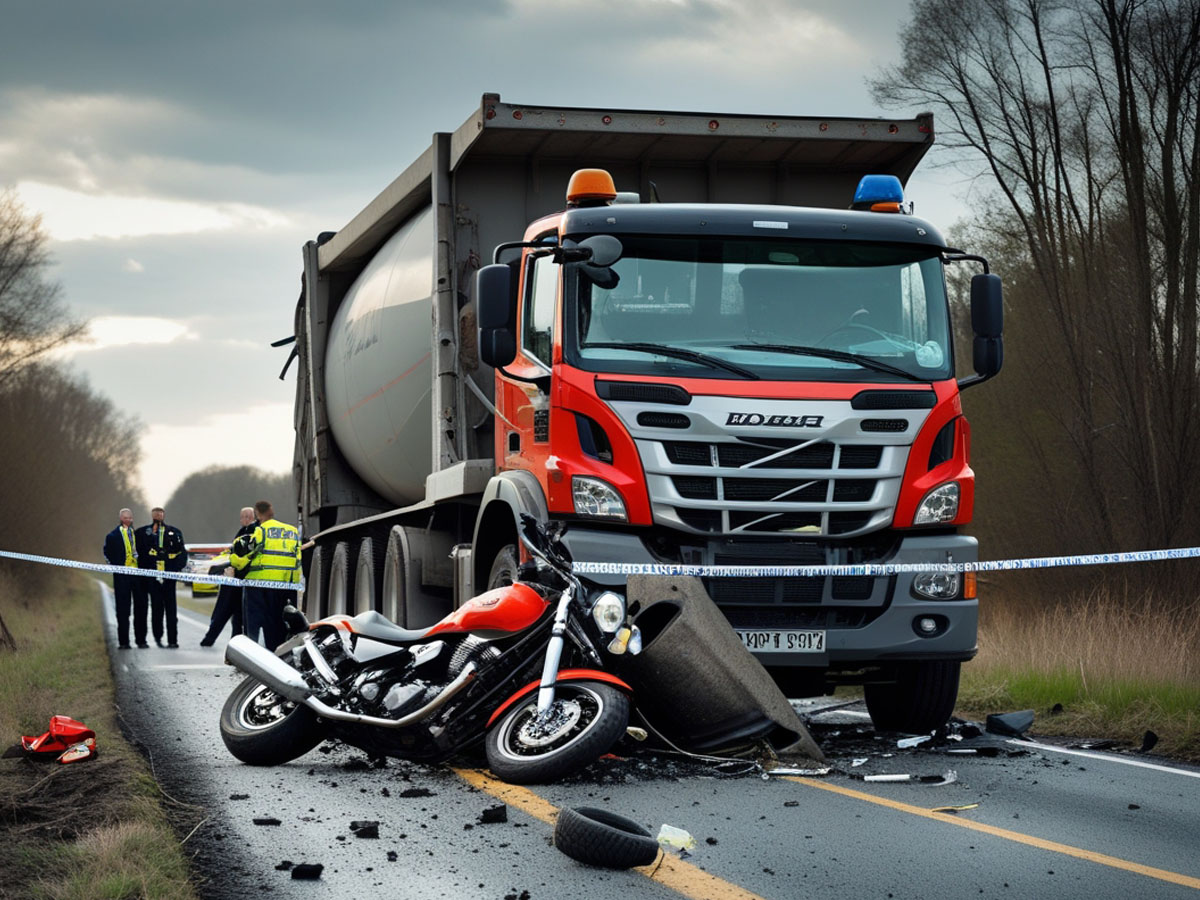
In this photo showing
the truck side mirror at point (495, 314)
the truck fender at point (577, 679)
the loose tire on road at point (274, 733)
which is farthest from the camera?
the truck side mirror at point (495, 314)

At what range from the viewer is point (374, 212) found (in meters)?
12.7

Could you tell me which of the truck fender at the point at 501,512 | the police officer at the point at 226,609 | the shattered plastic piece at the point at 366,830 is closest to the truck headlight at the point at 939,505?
the truck fender at the point at 501,512

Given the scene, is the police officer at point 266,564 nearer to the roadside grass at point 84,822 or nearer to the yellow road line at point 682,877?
the roadside grass at point 84,822

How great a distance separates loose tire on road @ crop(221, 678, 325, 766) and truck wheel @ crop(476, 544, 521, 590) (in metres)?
1.51

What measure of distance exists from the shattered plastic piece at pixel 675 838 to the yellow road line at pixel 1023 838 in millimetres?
1113

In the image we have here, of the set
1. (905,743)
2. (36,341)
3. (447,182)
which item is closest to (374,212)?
(447,182)

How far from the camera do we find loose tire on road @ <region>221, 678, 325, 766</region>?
745 cm

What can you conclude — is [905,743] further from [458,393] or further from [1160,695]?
[458,393]

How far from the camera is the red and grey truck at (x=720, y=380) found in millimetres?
7918

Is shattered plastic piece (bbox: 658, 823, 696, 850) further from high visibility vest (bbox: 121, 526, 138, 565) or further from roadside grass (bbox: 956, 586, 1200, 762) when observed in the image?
high visibility vest (bbox: 121, 526, 138, 565)

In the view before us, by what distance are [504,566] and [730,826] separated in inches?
128

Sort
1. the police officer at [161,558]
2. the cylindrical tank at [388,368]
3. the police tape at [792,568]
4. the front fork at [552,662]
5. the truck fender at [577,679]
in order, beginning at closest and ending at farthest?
the front fork at [552,662], the truck fender at [577,679], the police tape at [792,568], the cylindrical tank at [388,368], the police officer at [161,558]

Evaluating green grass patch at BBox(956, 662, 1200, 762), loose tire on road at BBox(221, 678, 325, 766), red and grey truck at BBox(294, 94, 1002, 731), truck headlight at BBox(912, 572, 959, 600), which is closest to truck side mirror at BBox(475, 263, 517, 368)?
red and grey truck at BBox(294, 94, 1002, 731)

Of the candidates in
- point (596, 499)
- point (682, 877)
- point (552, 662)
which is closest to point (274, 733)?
point (552, 662)
